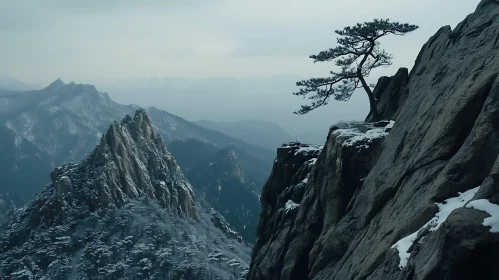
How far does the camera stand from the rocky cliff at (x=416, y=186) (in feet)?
52.7

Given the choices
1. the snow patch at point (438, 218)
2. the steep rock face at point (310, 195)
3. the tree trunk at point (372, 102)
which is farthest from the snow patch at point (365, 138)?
the snow patch at point (438, 218)

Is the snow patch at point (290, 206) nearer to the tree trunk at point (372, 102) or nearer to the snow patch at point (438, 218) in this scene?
the tree trunk at point (372, 102)

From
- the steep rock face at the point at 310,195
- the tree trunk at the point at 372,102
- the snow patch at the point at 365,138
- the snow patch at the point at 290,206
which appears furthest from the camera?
the snow patch at the point at 290,206

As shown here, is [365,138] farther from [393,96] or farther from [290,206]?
[290,206]

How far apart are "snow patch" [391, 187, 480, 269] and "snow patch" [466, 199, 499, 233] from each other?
188 cm

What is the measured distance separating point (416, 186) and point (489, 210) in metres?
6.84

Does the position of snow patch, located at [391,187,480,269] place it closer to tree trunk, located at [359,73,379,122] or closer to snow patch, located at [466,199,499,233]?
snow patch, located at [466,199,499,233]

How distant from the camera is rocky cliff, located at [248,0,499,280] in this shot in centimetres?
1606

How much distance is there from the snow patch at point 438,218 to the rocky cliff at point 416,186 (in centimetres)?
6

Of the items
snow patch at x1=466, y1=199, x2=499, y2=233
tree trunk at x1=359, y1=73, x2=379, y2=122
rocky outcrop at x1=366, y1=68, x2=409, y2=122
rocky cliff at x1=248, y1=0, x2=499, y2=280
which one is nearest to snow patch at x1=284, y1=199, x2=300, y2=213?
rocky cliff at x1=248, y1=0, x2=499, y2=280

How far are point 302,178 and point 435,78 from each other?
18085 mm

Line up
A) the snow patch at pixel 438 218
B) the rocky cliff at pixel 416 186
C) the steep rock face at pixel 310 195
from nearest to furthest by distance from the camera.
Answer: the rocky cliff at pixel 416 186 → the snow patch at pixel 438 218 → the steep rock face at pixel 310 195

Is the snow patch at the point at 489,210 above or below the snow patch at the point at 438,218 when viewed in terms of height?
above

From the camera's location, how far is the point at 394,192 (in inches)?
1005
